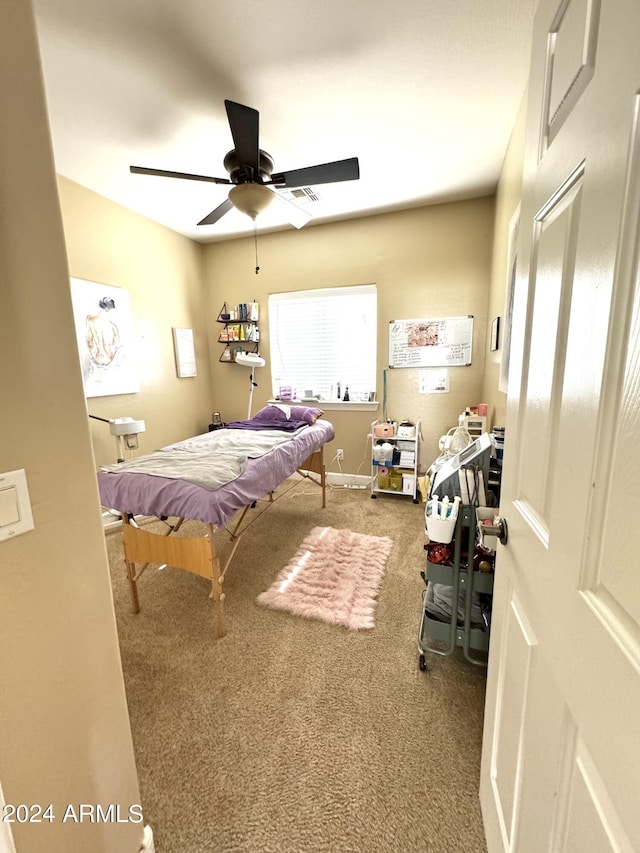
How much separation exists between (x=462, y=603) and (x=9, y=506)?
1.65m

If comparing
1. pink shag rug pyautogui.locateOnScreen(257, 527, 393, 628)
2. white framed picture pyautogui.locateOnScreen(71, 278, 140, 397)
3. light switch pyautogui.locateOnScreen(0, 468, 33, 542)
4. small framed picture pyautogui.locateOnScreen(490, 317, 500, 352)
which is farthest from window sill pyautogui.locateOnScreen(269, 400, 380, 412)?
light switch pyautogui.locateOnScreen(0, 468, 33, 542)

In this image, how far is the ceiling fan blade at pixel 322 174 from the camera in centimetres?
194

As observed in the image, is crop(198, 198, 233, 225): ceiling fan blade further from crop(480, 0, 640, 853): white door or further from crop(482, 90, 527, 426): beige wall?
crop(480, 0, 640, 853): white door

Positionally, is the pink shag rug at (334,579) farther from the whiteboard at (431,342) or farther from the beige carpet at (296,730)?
the whiteboard at (431,342)

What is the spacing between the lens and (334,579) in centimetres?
223

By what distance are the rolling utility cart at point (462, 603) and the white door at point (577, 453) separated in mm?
548

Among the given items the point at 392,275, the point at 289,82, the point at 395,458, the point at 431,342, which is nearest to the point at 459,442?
the point at 395,458

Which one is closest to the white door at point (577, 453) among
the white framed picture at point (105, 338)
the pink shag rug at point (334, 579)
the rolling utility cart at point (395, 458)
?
the pink shag rug at point (334, 579)

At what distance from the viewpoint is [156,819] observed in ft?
3.53

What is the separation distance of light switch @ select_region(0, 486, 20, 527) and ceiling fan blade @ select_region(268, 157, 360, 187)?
2.11m

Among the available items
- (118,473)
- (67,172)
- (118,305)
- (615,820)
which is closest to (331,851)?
(615,820)

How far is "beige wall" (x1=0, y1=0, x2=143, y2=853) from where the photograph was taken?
607 millimetres

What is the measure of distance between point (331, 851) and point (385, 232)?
401 centimetres

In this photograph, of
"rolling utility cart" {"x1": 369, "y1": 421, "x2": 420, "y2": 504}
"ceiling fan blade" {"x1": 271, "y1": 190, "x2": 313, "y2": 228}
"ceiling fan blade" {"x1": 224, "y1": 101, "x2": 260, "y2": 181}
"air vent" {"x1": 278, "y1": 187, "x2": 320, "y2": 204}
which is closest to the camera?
"ceiling fan blade" {"x1": 224, "y1": 101, "x2": 260, "y2": 181}
